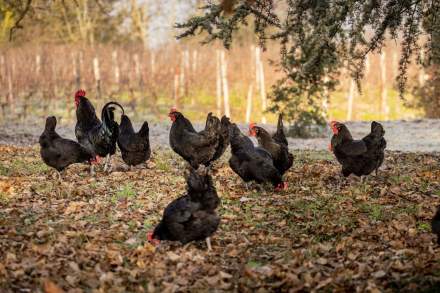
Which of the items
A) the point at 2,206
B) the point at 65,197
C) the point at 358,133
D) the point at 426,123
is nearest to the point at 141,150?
the point at 65,197

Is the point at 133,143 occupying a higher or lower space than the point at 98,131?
lower

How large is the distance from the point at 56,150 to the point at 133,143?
1.59m

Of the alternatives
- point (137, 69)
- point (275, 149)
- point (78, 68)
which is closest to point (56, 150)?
point (275, 149)

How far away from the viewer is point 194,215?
23.4 ft

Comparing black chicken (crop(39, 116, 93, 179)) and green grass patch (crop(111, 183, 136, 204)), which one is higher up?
black chicken (crop(39, 116, 93, 179))

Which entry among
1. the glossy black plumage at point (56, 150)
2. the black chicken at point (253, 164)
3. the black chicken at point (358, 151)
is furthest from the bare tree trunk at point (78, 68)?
the black chicken at point (358, 151)

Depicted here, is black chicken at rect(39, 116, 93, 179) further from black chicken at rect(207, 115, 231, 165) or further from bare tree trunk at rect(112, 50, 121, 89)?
bare tree trunk at rect(112, 50, 121, 89)

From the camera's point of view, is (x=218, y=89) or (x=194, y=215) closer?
(x=194, y=215)

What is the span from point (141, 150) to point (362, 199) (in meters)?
4.67

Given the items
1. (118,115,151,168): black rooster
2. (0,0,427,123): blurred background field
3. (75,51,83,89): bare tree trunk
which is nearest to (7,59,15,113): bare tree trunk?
(0,0,427,123): blurred background field

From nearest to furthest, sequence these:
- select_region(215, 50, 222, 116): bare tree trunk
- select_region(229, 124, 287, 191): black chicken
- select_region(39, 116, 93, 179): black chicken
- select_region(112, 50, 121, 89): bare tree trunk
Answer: select_region(229, 124, 287, 191): black chicken < select_region(39, 116, 93, 179): black chicken < select_region(215, 50, 222, 116): bare tree trunk < select_region(112, 50, 121, 89): bare tree trunk

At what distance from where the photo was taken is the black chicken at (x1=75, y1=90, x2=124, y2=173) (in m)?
11.8

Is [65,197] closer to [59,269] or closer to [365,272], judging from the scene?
[59,269]

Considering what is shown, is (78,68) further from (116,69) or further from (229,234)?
(229,234)
